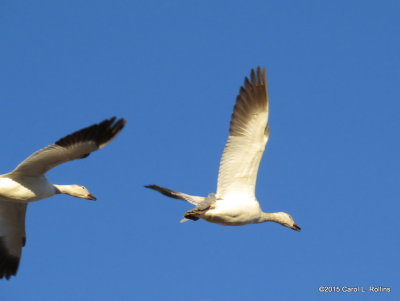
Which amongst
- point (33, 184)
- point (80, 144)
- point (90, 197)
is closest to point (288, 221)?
point (90, 197)

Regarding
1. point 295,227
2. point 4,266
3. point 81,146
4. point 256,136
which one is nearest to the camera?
point 81,146

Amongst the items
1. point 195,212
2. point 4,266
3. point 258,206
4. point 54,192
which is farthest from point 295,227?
point 4,266

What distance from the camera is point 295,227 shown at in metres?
17.4

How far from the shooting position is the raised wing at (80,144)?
14914 millimetres

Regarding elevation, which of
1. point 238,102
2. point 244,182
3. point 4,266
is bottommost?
point 4,266

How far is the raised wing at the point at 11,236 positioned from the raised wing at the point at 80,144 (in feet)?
7.78

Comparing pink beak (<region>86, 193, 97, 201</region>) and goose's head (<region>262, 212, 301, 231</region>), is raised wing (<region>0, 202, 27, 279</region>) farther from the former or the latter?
goose's head (<region>262, 212, 301, 231</region>)

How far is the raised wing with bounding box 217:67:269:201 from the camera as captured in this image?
640 inches

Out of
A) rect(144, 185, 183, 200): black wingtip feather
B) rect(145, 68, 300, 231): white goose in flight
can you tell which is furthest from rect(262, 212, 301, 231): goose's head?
rect(144, 185, 183, 200): black wingtip feather

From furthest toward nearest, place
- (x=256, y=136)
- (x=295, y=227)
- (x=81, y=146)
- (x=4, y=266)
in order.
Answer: (x=4, y=266) < (x=295, y=227) < (x=256, y=136) < (x=81, y=146)

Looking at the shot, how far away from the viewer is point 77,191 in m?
→ 17.2

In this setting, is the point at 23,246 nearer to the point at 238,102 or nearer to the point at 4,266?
the point at 4,266

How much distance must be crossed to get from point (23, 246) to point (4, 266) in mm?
661

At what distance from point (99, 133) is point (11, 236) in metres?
4.36
